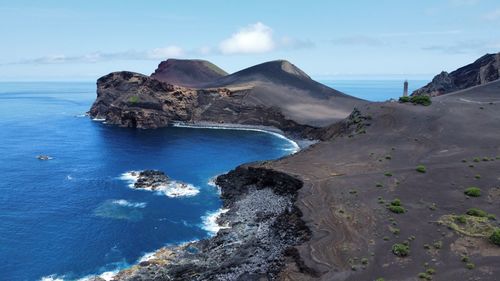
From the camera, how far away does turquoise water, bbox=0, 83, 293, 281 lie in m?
59.8

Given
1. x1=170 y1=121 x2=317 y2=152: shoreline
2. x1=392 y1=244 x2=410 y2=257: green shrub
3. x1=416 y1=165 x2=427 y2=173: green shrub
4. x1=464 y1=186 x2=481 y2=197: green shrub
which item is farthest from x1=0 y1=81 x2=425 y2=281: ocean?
x1=464 y1=186 x2=481 y2=197: green shrub

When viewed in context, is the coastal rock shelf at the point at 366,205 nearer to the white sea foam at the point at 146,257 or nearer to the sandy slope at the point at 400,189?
the sandy slope at the point at 400,189

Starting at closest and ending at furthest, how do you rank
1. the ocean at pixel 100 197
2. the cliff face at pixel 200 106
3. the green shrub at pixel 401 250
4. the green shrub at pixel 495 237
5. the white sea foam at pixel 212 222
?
the green shrub at pixel 401 250
the green shrub at pixel 495 237
the ocean at pixel 100 197
the white sea foam at pixel 212 222
the cliff face at pixel 200 106

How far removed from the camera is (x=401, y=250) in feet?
149

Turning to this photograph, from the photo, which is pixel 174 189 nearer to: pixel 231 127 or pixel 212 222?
pixel 212 222

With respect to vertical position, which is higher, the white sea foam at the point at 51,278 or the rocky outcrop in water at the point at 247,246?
the rocky outcrop in water at the point at 247,246

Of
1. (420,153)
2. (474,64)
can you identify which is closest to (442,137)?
(420,153)

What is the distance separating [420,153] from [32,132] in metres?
145

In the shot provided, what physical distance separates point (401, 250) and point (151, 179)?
6303 cm

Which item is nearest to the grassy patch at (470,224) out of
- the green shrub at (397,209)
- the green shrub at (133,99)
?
the green shrub at (397,209)

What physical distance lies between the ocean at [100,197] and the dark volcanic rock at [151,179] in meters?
2.64

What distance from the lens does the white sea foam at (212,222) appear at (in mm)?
69125

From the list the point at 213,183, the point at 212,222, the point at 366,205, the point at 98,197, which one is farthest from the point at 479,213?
the point at 98,197

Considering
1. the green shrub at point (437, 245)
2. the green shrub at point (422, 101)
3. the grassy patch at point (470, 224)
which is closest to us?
the green shrub at point (437, 245)
